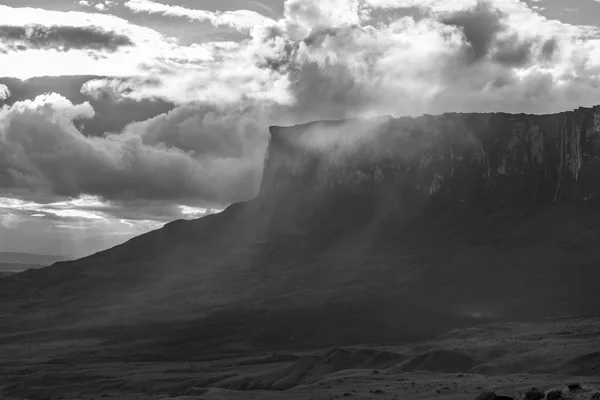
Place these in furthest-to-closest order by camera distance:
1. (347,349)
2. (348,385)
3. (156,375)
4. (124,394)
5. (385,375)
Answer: (156,375)
(347,349)
(124,394)
(385,375)
(348,385)

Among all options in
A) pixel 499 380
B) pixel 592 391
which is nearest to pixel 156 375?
pixel 499 380

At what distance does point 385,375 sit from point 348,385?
1355cm

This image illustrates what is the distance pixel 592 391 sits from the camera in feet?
250

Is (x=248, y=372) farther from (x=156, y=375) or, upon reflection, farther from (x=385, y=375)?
(x=385, y=375)

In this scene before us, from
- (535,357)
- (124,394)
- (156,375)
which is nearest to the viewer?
(535,357)

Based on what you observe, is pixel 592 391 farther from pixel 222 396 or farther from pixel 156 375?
pixel 156 375

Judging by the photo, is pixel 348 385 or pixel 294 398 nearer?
pixel 294 398

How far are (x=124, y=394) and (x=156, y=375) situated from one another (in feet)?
77.2

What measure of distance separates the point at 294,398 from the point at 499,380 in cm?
2712

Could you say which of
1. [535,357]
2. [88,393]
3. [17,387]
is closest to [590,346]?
[535,357]

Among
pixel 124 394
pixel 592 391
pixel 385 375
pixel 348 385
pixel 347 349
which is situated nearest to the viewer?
pixel 592 391

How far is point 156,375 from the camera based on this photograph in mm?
197500

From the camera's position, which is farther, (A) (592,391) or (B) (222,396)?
(B) (222,396)

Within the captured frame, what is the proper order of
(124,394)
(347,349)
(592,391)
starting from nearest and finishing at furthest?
(592,391)
(124,394)
(347,349)
